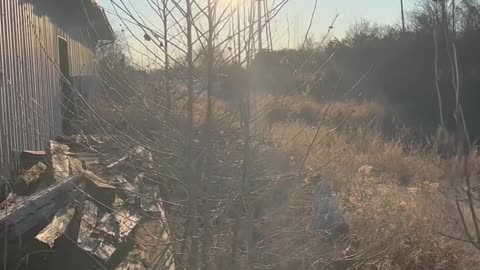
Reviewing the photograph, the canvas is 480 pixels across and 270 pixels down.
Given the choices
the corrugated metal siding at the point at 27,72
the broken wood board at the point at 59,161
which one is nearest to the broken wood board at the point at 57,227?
the corrugated metal siding at the point at 27,72

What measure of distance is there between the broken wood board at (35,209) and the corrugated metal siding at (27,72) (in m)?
0.63

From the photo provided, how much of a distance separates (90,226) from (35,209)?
650mm

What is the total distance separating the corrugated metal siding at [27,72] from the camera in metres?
7.75

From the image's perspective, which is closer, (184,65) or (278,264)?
(184,65)

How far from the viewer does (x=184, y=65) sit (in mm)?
3357

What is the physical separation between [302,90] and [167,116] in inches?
34.1

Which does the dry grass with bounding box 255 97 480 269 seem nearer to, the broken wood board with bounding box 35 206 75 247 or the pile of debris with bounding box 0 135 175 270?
the pile of debris with bounding box 0 135 175 270

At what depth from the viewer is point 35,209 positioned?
5430mm

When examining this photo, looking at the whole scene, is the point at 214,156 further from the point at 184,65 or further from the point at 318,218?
the point at 318,218

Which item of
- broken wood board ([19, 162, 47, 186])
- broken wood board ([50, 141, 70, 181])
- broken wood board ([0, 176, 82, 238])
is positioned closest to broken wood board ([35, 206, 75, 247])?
broken wood board ([0, 176, 82, 238])

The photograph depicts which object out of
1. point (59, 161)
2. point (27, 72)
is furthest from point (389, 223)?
point (27, 72)

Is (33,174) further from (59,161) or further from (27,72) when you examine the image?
(27,72)

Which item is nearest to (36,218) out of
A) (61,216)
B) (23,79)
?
(61,216)

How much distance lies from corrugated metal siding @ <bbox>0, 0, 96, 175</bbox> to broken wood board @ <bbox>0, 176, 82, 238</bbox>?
0.63 metres
